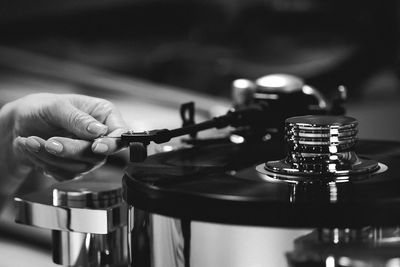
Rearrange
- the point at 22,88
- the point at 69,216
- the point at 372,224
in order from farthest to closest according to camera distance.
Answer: the point at 22,88 → the point at 69,216 → the point at 372,224

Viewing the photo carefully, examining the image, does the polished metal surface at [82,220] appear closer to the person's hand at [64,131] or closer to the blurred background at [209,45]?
the person's hand at [64,131]

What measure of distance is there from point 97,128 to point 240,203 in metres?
0.15

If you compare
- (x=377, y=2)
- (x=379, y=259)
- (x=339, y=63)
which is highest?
(x=377, y=2)

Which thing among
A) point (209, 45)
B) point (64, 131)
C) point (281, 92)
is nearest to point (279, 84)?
point (281, 92)

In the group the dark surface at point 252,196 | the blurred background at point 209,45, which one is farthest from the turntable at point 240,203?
the blurred background at point 209,45

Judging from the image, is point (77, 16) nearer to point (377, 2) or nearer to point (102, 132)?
point (377, 2)

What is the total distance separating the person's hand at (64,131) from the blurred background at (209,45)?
617mm

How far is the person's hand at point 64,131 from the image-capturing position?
0.54 meters

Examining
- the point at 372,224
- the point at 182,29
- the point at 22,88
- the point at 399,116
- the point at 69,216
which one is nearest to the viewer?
the point at 372,224

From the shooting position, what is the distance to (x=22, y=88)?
3.77 ft

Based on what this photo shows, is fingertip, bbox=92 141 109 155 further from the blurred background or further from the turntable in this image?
the blurred background

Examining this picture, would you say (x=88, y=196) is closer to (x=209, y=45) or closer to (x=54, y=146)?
(x=54, y=146)

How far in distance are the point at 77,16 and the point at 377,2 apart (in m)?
0.58

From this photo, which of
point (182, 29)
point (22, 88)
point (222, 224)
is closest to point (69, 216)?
point (222, 224)
